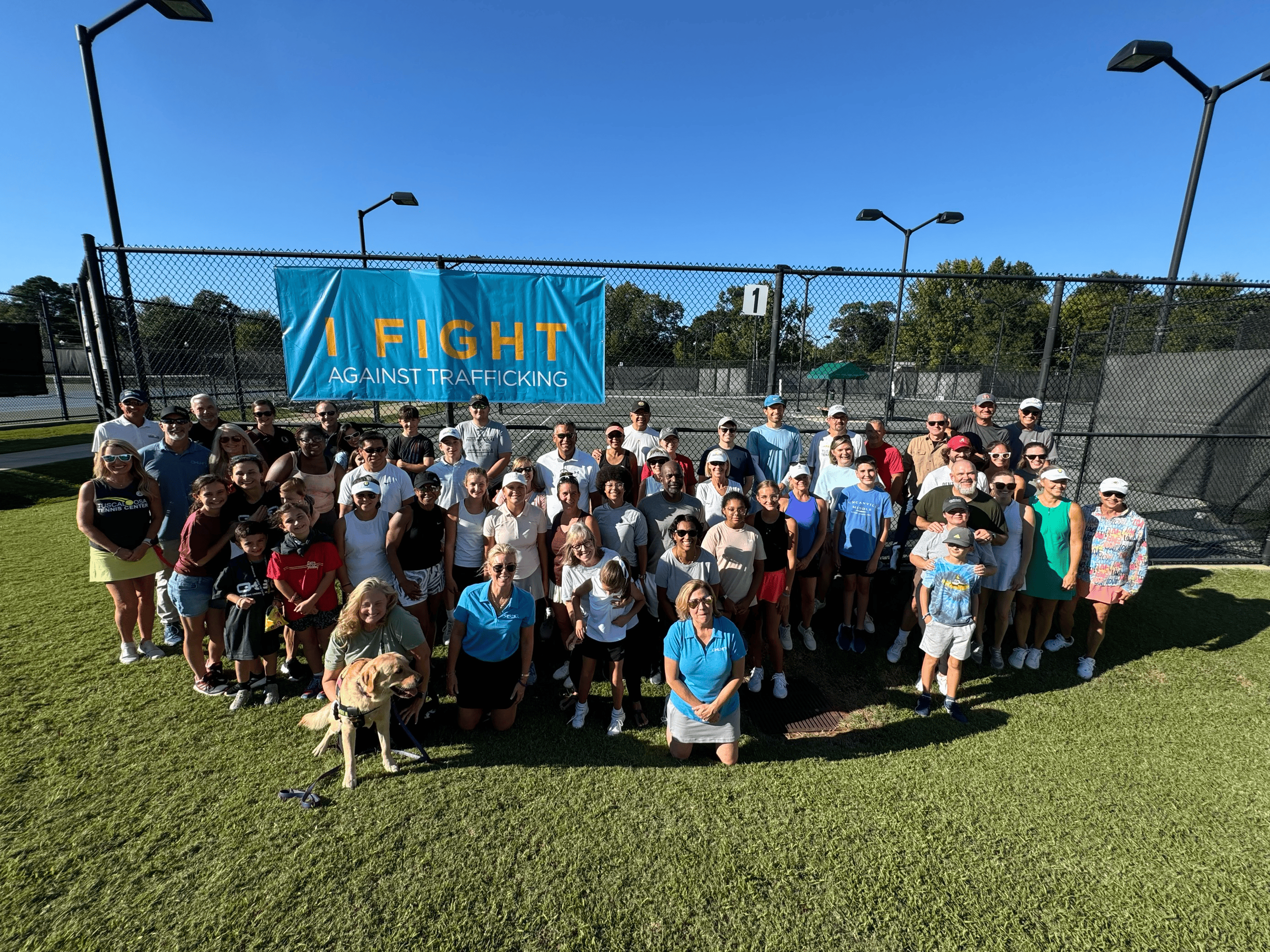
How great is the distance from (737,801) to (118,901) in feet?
10.0

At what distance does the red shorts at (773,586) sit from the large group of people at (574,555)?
16 mm

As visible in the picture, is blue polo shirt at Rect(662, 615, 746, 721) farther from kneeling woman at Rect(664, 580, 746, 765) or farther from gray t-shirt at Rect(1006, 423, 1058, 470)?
gray t-shirt at Rect(1006, 423, 1058, 470)

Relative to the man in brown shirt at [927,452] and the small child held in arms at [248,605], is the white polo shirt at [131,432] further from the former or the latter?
the man in brown shirt at [927,452]

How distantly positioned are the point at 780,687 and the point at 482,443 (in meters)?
3.41

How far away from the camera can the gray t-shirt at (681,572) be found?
376 centimetres

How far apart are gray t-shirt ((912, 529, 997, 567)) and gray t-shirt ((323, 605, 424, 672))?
389 cm

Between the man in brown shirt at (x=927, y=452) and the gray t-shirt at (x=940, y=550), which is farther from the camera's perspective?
the man in brown shirt at (x=927, y=452)

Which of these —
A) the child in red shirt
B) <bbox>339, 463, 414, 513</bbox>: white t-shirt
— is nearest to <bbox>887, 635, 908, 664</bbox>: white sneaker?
<bbox>339, 463, 414, 513</bbox>: white t-shirt

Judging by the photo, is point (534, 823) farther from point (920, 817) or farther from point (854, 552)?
point (854, 552)

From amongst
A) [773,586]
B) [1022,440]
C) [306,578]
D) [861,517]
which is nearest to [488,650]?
[306,578]

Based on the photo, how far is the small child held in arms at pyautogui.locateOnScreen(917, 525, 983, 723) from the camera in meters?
3.90

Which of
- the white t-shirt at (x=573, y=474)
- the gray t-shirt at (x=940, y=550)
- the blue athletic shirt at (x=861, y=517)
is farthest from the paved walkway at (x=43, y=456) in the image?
the gray t-shirt at (x=940, y=550)

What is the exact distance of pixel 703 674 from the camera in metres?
3.38

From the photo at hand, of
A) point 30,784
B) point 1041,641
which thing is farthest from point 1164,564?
point 30,784
